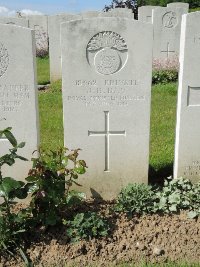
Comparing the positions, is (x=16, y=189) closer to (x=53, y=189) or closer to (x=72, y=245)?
(x=53, y=189)

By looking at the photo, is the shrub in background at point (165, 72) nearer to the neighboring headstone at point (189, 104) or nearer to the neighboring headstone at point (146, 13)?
the neighboring headstone at point (146, 13)

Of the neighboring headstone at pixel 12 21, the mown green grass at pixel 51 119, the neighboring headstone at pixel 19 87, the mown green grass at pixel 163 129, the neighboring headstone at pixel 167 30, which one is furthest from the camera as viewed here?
the neighboring headstone at pixel 167 30

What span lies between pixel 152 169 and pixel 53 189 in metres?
1.86

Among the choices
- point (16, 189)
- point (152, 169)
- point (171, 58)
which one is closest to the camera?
point (16, 189)

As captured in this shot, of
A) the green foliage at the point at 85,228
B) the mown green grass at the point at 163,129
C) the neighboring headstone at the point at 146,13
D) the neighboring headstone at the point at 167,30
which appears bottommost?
the green foliage at the point at 85,228

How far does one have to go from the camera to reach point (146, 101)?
150 inches

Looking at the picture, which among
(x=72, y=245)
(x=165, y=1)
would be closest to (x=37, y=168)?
(x=72, y=245)

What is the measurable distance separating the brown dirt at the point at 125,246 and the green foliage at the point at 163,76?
7053 millimetres

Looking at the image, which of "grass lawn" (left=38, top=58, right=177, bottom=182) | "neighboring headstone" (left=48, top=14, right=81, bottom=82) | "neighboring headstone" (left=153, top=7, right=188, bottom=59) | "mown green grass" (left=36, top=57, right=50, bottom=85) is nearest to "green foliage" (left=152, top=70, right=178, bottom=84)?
"grass lawn" (left=38, top=58, right=177, bottom=182)

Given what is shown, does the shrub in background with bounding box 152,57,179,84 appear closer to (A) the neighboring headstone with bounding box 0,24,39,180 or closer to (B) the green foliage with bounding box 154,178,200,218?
(B) the green foliage with bounding box 154,178,200,218

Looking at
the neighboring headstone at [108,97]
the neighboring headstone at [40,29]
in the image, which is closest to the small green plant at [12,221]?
the neighboring headstone at [108,97]

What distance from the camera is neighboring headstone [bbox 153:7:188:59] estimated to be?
11.2 m

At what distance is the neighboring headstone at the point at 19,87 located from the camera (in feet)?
11.5

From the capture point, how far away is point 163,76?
1025 centimetres
